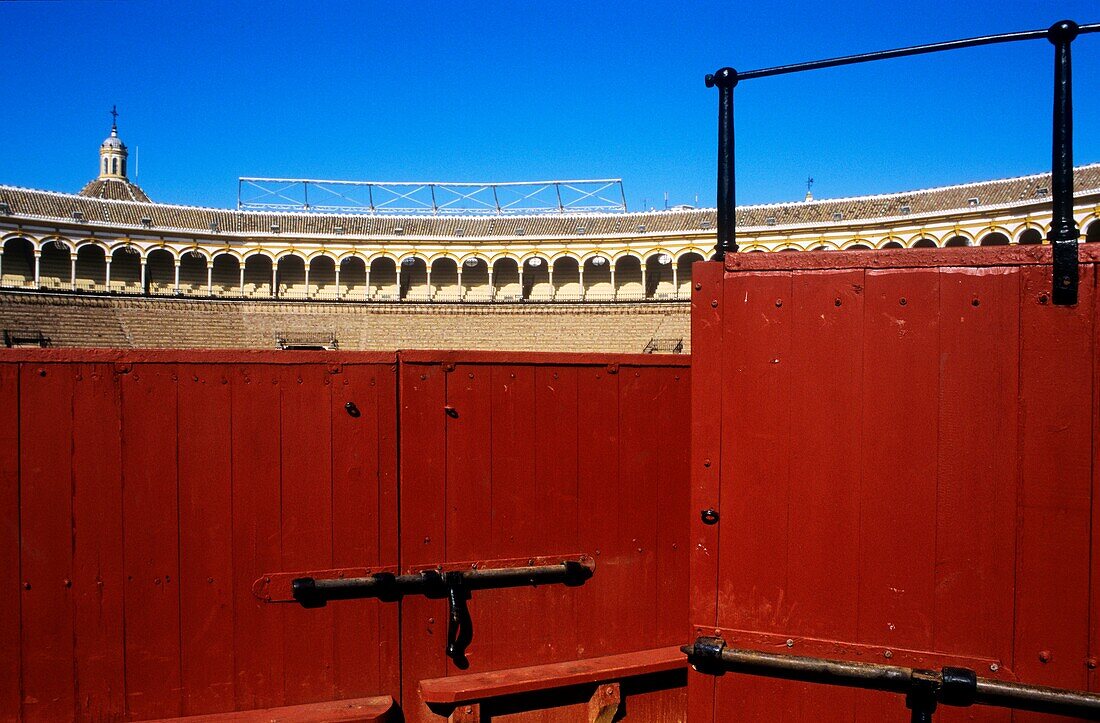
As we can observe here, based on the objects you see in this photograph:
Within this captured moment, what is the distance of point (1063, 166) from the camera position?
2.30 meters

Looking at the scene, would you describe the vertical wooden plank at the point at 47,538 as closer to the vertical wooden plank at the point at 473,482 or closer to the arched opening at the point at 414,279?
the vertical wooden plank at the point at 473,482

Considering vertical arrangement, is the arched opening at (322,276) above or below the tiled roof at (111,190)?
below

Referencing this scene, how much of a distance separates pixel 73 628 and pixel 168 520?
0.57 meters

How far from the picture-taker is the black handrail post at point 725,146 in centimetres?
277

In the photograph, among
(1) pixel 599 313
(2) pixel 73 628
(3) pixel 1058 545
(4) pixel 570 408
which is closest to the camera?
(3) pixel 1058 545

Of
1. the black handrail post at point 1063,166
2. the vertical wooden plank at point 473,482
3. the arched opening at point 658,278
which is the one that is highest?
the arched opening at point 658,278

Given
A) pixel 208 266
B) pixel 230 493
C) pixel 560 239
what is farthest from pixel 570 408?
pixel 208 266

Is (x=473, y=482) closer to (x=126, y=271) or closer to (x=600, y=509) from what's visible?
(x=600, y=509)

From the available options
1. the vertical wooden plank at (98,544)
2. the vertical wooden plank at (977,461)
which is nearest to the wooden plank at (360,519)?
the vertical wooden plank at (98,544)

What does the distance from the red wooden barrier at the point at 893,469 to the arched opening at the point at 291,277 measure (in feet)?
133

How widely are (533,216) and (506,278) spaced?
4116mm

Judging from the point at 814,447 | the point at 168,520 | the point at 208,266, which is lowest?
the point at 168,520

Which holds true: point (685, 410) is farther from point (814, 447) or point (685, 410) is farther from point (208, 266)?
point (208, 266)

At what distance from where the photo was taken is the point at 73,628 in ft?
9.70
